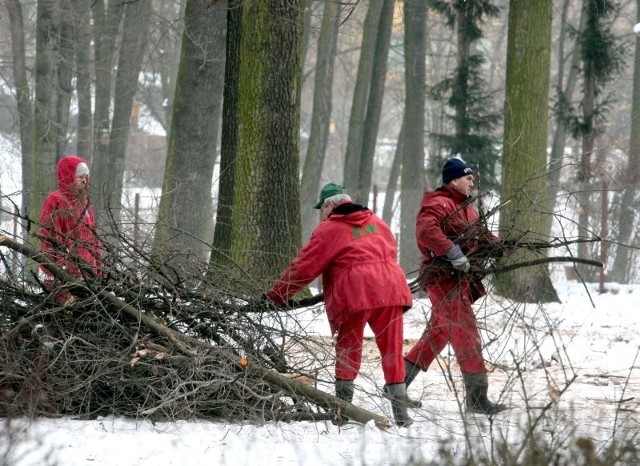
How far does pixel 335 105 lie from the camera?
195ft

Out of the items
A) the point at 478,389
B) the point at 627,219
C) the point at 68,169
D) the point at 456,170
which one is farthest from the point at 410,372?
the point at 627,219

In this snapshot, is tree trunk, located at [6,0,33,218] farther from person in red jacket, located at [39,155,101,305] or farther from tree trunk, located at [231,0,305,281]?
person in red jacket, located at [39,155,101,305]

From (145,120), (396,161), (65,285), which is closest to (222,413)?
(65,285)

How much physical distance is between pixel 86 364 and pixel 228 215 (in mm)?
5111

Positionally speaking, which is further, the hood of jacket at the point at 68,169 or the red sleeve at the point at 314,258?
the hood of jacket at the point at 68,169

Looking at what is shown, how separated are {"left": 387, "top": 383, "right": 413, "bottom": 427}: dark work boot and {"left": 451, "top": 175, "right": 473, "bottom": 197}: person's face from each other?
154 centimetres

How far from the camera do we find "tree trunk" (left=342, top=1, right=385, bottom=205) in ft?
83.3

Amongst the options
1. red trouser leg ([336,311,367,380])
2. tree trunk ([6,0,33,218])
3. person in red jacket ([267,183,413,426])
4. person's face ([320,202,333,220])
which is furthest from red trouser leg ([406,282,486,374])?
tree trunk ([6,0,33,218])

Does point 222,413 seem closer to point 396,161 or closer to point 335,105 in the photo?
point 396,161

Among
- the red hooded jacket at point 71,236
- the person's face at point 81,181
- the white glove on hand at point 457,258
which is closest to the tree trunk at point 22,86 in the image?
the person's face at point 81,181

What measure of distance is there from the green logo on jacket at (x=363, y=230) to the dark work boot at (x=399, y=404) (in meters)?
1.02

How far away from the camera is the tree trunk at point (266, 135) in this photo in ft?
39.6

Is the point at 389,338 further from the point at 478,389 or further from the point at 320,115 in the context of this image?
the point at 320,115

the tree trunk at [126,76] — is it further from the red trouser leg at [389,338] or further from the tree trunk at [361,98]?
the red trouser leg at [389,338]
